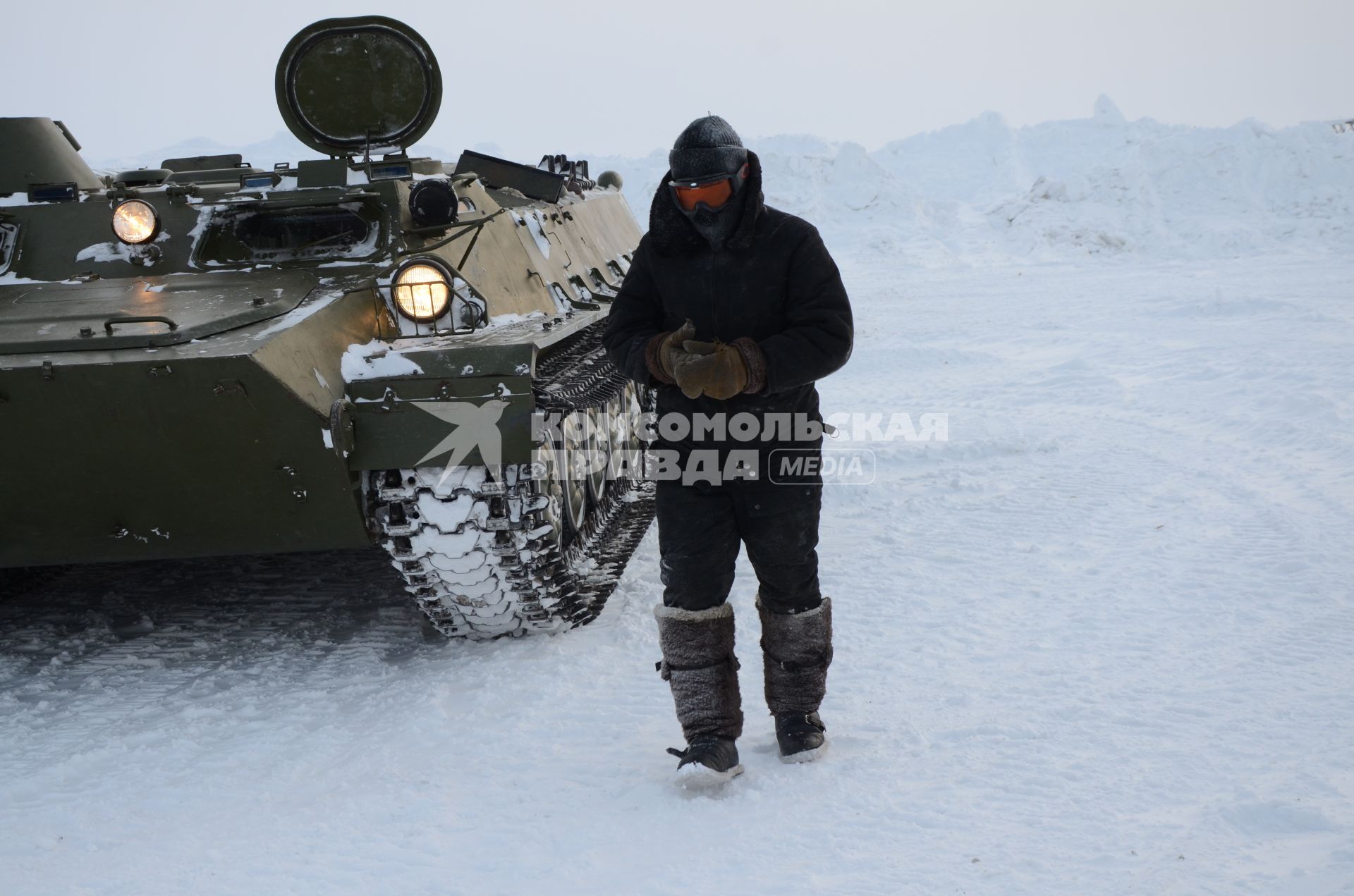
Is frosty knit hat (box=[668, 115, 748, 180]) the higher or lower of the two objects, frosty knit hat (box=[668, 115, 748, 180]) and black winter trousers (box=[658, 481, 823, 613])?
the higher

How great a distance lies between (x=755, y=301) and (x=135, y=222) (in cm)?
318

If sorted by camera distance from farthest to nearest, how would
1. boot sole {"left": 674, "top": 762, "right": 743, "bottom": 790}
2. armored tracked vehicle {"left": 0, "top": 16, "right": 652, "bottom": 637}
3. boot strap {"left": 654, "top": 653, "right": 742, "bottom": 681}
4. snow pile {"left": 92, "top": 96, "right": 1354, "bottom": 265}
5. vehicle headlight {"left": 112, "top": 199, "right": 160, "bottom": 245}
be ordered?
snow pile {"left": 92, "top": 96, "right": 1354, "bottom": 265}, vehicle headlight {"left": 112, "top": 199, "right": 160, "bottom": 245}, armored tracked vehicle {"left": 0, "top": 16, "right": 652, "bottom": 637}, boot strap {"left": 654, "top": 653, "right": 742, "bottom": 681}, boot sole {"left": 674, "top": 762, "right": 743, "bottom": 790}

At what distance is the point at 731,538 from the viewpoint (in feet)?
11.9

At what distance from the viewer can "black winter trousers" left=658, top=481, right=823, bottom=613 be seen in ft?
11.6

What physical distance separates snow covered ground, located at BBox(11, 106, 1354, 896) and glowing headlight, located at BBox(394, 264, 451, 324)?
53.6 inches

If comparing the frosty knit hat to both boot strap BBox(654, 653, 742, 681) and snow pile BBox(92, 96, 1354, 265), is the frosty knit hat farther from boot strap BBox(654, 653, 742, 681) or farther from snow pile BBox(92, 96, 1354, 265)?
snow pile BBox(92, 96, 1354, 265)

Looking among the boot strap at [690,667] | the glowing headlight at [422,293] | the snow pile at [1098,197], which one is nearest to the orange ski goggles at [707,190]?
the boot strap at [690,667]

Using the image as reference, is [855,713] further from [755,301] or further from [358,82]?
[358,82]

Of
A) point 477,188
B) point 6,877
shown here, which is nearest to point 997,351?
point 477,188

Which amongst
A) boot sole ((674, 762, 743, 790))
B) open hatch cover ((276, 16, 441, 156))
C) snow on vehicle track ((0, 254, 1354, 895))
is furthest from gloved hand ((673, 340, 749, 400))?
open hatch cover ((276, 16, 441, 156))

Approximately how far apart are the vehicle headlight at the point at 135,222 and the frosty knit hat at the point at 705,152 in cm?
297

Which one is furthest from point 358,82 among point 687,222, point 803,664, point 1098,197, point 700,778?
point 1098,197

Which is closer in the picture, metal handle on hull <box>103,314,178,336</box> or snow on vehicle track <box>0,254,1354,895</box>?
snow on vehicle track <box>0,254,1354,895</box>

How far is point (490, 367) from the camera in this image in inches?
173
